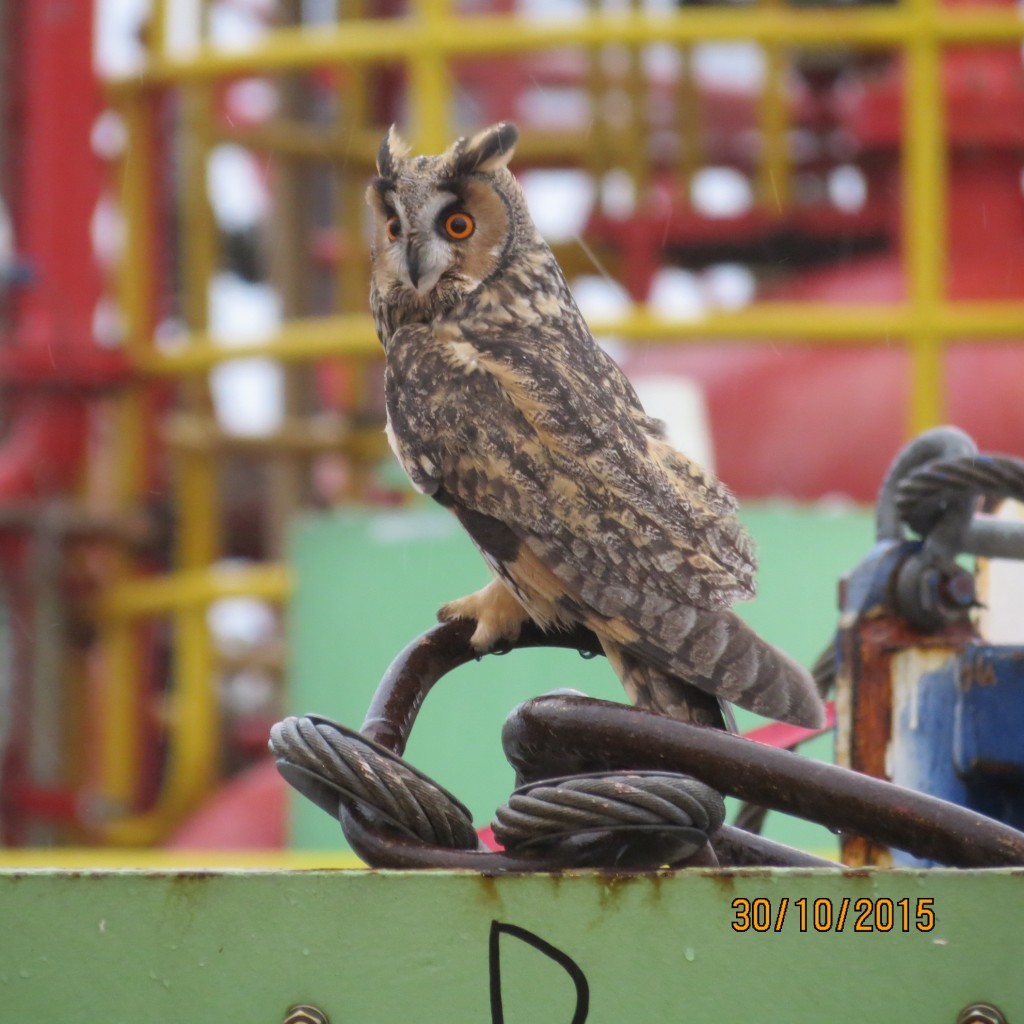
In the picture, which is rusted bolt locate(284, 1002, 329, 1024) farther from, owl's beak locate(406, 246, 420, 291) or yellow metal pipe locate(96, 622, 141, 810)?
yellow metal pipe locate(96, 622, 141, 810)

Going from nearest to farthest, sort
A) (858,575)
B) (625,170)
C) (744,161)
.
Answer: (858,575) < (625,170) < (744,161)

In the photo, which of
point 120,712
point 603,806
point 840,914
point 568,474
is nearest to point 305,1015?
point 603,806

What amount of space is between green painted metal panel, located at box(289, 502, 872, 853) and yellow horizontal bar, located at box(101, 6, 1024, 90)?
115 cm

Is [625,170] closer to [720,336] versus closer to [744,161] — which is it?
[744,161]

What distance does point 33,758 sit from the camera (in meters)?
5.08

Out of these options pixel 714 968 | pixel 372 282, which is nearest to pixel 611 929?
pixel 714 968

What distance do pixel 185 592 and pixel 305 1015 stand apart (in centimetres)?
379

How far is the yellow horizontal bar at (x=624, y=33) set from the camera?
406cm

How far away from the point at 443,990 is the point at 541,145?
266 inches

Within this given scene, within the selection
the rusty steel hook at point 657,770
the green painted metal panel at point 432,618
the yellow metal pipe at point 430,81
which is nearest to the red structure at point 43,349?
the green painted metal panel at point 432,618

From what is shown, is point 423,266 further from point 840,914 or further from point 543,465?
point 840,914

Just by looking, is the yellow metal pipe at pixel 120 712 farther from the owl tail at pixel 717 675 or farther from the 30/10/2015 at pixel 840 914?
the 30/10/2015 at pixel 840 914

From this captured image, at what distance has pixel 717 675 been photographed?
149 cm

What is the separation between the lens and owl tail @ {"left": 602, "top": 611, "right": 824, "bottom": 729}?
4.84 feet
